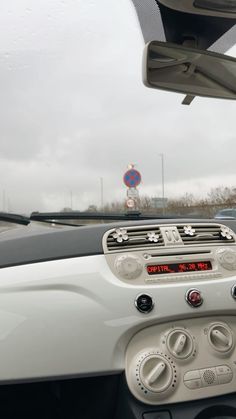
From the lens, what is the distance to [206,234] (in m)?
1.85

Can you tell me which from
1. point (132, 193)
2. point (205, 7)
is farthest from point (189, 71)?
point (132, 193)

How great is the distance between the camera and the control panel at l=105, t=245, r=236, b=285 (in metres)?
1.63

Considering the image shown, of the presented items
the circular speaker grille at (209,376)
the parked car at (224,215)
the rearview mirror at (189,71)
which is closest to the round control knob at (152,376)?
the circular speaker grille at (209,376)

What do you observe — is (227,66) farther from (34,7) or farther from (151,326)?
(151,326)

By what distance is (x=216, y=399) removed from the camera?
1606 millimetres

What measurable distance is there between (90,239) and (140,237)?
19 cm

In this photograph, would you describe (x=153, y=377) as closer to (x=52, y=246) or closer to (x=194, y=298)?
(x=194, y=298)

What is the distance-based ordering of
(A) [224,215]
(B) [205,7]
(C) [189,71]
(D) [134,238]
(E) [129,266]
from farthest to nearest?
(A) [224,215] < (C) [189,71] < (B) [205,7] < (D) [134,238] < (E) [129,266]

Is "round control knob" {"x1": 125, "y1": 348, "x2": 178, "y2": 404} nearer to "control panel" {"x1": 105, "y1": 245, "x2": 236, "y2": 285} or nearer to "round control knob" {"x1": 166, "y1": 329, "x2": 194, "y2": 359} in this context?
"round control knob" {"x1": 166, "y1": 329, "x2": 194, "y2": 359}

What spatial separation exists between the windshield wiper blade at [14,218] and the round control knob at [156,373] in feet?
3.42

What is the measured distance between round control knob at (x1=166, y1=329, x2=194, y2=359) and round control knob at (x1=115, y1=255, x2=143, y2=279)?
0.82ft

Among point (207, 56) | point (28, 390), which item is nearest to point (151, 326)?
point (28, 390)

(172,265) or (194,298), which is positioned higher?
(172,265)

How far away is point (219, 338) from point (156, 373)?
0.29 meters
